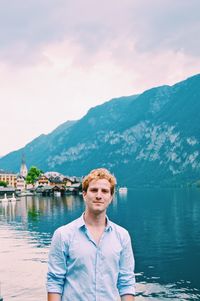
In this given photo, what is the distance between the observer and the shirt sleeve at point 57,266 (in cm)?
638

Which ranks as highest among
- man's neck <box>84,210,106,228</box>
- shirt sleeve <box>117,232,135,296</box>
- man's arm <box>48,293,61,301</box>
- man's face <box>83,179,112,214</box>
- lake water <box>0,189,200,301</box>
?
man's face <box>83,179,112,214</box>

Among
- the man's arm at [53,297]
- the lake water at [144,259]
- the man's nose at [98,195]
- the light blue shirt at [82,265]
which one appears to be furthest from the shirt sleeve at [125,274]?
the lake water at [144,259]

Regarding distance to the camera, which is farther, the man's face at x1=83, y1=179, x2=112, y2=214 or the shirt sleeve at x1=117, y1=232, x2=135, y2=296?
the shirt sleeve at x1=117, y1=232, x2=135, y2=296

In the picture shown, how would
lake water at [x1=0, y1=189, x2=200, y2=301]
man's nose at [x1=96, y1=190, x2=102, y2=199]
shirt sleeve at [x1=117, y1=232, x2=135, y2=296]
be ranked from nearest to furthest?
man's nose at [x1=96, y1=190, x2=102, y2=199]
shirt sleeve at [x1=117, y1=232, x2=135, y2=296]
lake water at [x1=0, y1=189, x2=200, y2=301]

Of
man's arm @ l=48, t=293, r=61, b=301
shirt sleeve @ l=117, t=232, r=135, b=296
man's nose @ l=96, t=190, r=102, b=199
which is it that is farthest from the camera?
shirt sleeve @ l=117, t=232, r=135, b=296

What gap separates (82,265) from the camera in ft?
20.9

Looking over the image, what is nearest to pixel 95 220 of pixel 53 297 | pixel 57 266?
pixel 57 266

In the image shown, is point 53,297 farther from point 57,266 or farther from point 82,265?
point 82,265

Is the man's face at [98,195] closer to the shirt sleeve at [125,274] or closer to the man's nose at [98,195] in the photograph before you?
the man's nose at [98,195]

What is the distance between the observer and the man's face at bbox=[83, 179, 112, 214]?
6.54 metres

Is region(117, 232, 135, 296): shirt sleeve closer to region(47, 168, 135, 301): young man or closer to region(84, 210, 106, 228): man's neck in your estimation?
region(47, 168, 135, 301): young man

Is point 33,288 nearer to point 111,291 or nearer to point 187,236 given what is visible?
point 111,291

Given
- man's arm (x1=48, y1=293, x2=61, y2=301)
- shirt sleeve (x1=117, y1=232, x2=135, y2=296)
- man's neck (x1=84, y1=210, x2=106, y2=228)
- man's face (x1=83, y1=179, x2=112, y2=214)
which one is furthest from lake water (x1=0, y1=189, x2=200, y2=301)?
man's face (x1=83, y1=179, x2=112, y2=214)

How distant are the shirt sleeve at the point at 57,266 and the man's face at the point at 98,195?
Result: 23.0 inches
